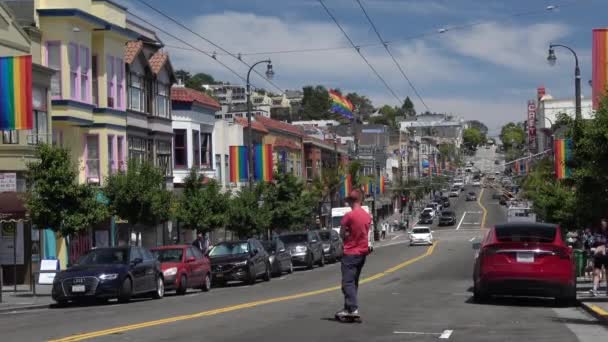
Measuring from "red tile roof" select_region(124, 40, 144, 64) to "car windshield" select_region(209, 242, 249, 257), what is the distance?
12277 mm

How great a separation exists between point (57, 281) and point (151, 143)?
2366 centimetres

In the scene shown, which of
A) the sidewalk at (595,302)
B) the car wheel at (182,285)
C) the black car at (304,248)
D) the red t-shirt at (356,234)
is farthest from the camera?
the black car at (304,248)

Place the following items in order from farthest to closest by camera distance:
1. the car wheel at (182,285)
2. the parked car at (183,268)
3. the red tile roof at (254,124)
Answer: the red tile roof at (254,124) < the car wheel at (182,285) < the parked car at (183,268)

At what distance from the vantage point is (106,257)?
25359 mm

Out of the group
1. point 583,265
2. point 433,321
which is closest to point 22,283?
point 583,265

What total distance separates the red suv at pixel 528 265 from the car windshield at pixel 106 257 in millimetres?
9574

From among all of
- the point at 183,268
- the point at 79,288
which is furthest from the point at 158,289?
the point at 79,288

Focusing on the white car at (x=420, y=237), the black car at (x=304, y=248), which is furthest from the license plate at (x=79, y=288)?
the white car at (x=420, y=237)

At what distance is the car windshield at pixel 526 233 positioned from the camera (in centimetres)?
1956

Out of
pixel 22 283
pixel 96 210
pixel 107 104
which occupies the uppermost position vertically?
pixel 107 104

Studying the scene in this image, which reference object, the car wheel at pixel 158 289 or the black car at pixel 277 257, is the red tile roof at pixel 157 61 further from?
the car wheel at pixel 158 289

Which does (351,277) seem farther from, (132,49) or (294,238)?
(294,238)

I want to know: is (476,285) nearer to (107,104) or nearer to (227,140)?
(107,104)

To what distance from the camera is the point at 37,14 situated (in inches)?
1475
